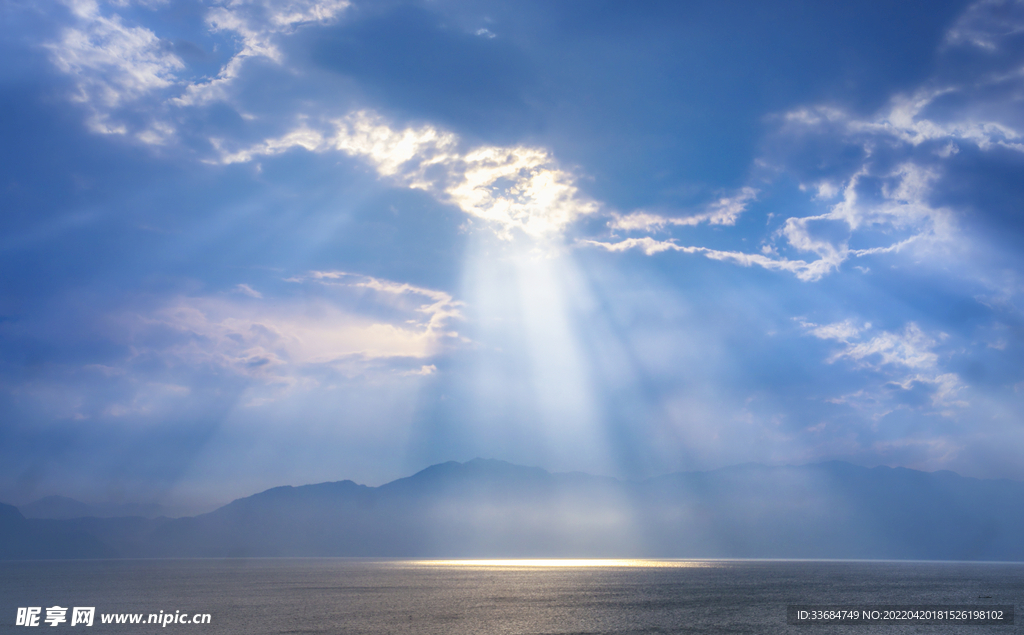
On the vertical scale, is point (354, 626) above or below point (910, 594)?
above

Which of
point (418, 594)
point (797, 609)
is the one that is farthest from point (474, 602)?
point (797, 609)

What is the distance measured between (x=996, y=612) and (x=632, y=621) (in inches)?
2863

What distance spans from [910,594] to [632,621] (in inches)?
3991

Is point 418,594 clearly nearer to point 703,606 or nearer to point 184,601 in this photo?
point 184,601

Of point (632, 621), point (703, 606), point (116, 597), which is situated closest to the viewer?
point (632, 621)

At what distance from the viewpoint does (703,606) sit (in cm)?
13038

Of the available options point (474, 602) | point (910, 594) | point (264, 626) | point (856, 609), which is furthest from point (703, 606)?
point (264, 626)

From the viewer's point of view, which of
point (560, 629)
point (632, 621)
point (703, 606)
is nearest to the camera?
point (560, 629)

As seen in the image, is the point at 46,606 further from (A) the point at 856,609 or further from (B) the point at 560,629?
(A) the point at 856,609

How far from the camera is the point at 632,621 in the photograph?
10169 centimetres

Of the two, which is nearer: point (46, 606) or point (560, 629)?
point (560, 629)

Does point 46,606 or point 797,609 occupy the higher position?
point 46,606

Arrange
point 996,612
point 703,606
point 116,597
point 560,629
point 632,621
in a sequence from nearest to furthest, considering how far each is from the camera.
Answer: point 560,629, point 632,621, point 996,612, point 703,606, point 116,597

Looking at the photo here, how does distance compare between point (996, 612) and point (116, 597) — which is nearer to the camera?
point (996, 612)
